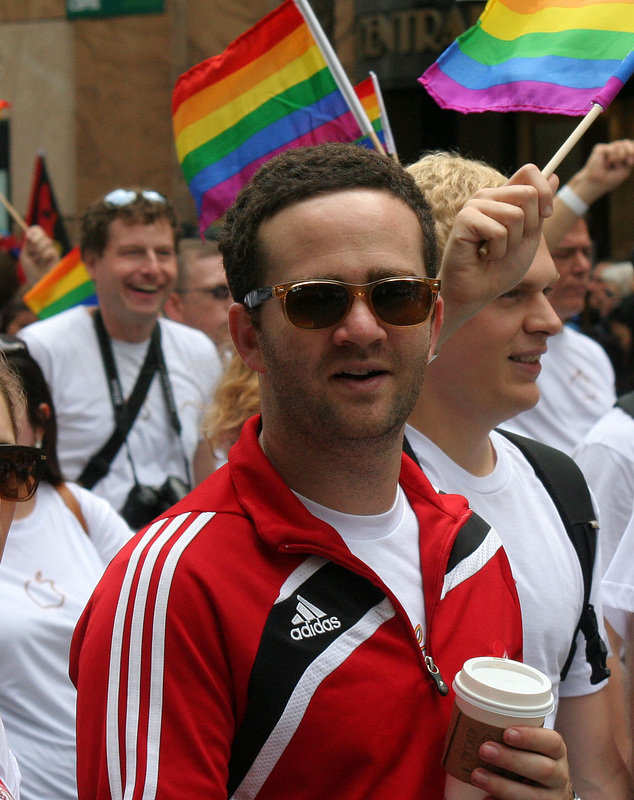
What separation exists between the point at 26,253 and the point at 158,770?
229 inches

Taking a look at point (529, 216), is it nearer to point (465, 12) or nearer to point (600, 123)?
point (465, 12)

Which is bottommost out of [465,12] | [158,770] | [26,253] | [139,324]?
[158,770]

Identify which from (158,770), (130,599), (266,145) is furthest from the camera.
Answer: (266,145)

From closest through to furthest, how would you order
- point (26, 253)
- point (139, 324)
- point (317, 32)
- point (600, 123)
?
point (317, 32) < point (139, 324) < point (26, 253) < point (600, 123)

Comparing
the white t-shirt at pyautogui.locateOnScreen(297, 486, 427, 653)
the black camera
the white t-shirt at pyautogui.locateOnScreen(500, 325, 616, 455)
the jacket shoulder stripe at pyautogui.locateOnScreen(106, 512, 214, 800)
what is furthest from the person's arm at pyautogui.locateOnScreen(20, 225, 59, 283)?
the jacket shoulder stripe at pyautogui.locateOnScreen(106, 512, 214, 800)

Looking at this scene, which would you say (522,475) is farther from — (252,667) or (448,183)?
(252,667)

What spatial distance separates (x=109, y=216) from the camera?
17.0 feet

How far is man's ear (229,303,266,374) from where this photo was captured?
1966mm

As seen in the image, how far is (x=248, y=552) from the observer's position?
173 centimetres

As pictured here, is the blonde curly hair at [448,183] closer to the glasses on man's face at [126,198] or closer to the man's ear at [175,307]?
the glasses on man's face at [126,198]

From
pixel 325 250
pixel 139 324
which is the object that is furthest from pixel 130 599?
pixel 139 324

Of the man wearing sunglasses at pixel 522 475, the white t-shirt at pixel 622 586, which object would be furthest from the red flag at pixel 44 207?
the white t-shirt at pixel 622 586

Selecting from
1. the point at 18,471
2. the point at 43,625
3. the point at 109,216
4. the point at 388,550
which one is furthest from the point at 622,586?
the point at 109,216

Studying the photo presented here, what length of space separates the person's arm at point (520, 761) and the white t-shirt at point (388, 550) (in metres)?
0.25
